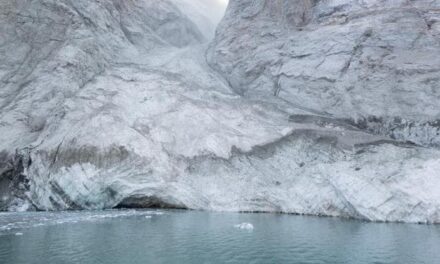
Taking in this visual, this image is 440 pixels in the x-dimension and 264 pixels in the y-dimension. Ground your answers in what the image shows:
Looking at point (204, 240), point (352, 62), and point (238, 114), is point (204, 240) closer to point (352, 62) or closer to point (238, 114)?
point (238, 114)

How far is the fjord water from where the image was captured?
818 inches

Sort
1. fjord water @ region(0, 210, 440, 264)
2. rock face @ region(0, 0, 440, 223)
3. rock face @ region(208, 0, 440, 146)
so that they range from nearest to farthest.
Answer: fjord water @ region(0, 210, 440, 264)
rock face @ region(0, 0, 440, 223)
rock face @ region(208, 0, 440, 146)

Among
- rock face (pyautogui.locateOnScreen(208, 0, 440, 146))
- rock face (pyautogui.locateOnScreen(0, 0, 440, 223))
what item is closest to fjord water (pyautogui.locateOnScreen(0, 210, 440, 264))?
rock face (pyautogui.locateOnScreen(0, 0, 440, 223))

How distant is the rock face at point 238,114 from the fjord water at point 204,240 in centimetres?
438

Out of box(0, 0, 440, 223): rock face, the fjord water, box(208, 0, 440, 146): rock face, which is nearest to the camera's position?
the fjord water

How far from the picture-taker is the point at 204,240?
24531 mm

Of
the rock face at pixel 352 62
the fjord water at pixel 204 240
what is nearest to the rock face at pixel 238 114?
the rock face at pixel 352 62

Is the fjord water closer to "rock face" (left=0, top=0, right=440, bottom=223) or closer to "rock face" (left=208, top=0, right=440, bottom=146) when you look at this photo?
"rock face" (left=0, top=0, right=440, bottom=223)

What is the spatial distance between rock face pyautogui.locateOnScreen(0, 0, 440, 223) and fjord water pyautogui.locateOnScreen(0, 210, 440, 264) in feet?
14.4

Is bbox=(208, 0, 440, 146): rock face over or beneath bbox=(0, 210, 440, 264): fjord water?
over

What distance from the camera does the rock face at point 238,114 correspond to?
1512 inches

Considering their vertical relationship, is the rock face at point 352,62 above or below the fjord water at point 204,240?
above

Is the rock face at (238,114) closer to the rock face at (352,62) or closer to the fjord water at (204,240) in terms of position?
the rock face at (352,62)

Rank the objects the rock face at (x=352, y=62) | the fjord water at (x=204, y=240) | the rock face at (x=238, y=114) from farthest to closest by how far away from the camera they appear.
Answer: the rock face at (x=352, y=62) → the rock face at (x=238, y=114) → the fjord water at (x=204, y=240)
